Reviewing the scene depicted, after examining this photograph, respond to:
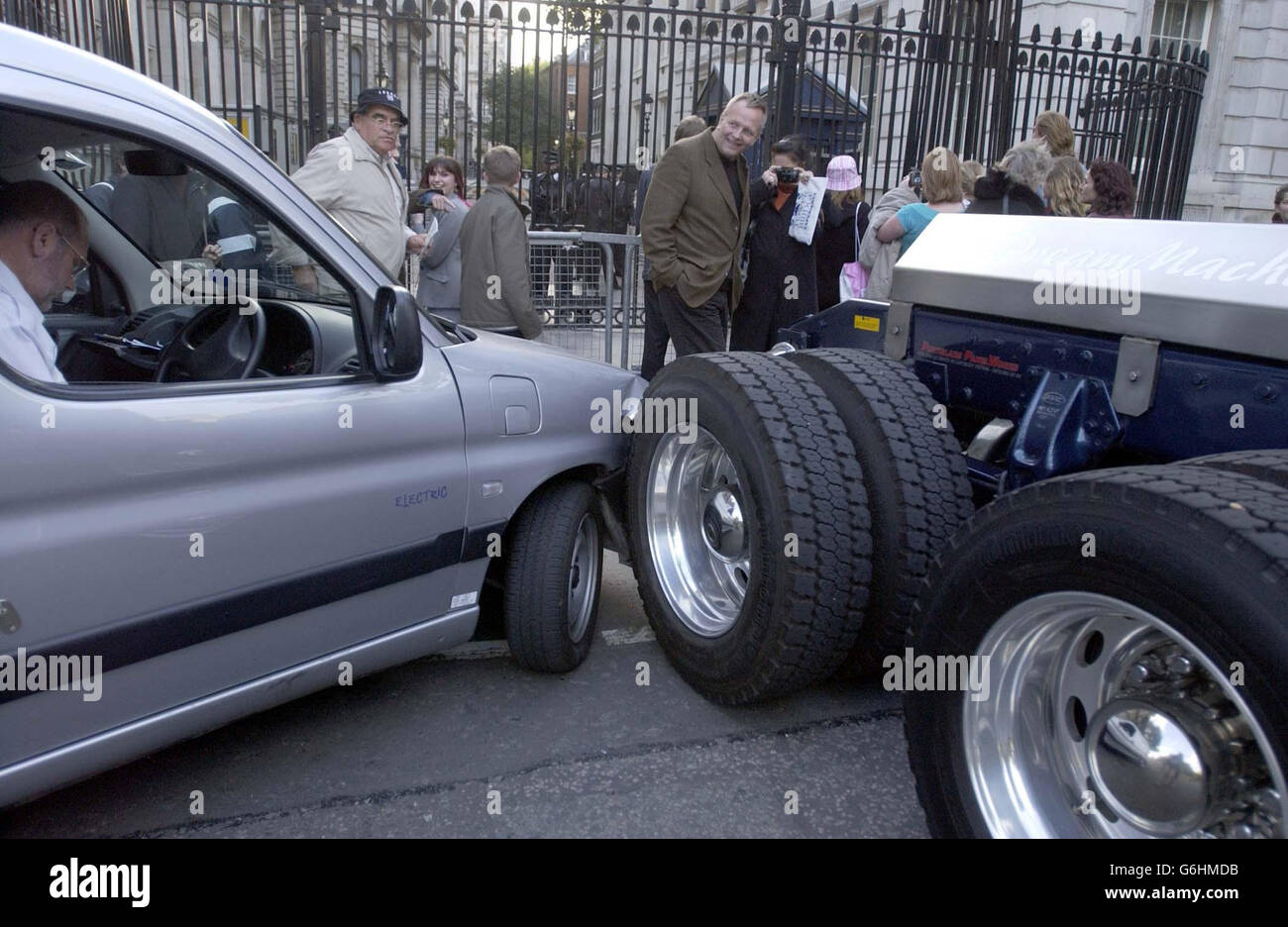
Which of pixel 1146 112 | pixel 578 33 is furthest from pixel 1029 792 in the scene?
pixel 1146 112

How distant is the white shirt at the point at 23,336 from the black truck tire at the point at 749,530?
5.91ft

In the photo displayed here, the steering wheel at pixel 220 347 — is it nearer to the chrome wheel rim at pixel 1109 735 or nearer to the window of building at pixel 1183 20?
the chrome wheel rim at pixel 1109 735

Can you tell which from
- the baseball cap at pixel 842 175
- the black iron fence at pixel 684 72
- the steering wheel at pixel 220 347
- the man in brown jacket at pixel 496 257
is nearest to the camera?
the steering wheel at pixel 220 347

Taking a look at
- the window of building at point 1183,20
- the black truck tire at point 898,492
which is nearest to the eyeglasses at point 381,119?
the black truck tire at point 898,492

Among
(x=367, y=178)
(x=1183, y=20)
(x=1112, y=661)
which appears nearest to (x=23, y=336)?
(x=1112, y=661)

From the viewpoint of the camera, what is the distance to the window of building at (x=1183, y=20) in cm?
1672

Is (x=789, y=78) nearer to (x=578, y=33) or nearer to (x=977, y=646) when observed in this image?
(x=578, y=33)

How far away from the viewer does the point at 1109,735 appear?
1.89 meters

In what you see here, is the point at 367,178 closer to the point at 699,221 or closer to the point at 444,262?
the point at 444,262

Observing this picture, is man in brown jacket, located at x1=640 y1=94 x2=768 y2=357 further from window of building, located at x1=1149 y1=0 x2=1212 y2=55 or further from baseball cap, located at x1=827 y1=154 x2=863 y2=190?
window of building, located at x1=1149 y1=0 x2=1212 y2=55

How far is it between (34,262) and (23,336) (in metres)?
0.44

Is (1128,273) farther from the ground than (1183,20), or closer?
closer
